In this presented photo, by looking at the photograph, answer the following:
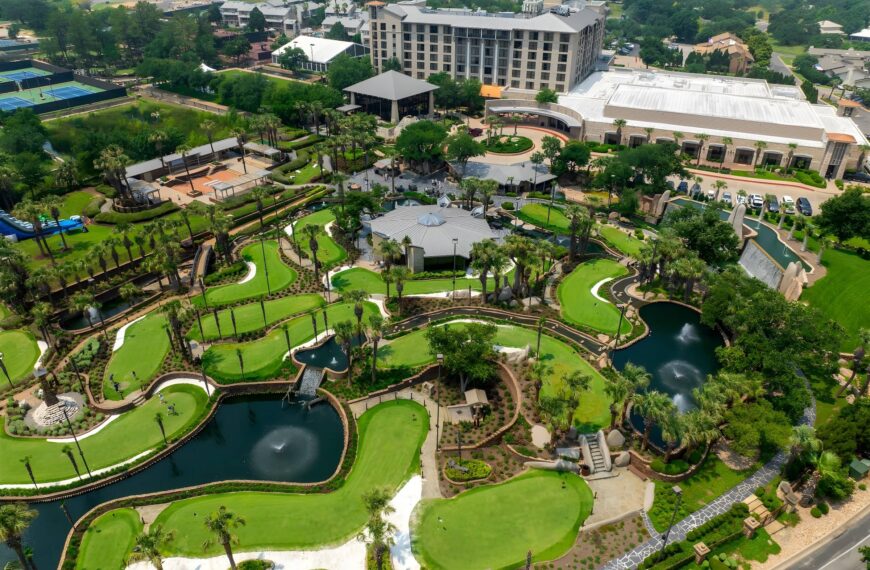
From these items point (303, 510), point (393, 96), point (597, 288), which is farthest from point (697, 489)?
point (393, 96)

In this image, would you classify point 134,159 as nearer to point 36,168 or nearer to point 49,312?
point 36,168

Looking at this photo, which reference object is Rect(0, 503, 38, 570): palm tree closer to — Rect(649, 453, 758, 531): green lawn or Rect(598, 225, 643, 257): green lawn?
Rect(649, 453, 758, 531): green lawn

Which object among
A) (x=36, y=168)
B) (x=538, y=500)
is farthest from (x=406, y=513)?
(x=36, y=168)

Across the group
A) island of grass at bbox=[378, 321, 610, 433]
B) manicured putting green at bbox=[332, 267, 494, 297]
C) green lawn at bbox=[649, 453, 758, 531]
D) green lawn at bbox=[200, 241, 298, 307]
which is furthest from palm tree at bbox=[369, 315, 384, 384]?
green lawn at bbox=[649, 453, 758, 531]

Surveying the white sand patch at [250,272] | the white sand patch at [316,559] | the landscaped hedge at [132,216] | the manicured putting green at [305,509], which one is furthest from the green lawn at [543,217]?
the white sand patch at [316,559]

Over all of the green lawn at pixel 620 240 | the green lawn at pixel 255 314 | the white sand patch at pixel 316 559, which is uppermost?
the green lawn at pixel 255 314

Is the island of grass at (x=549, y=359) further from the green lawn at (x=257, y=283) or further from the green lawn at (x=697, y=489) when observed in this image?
the green lawn at (x=257, y=283)
